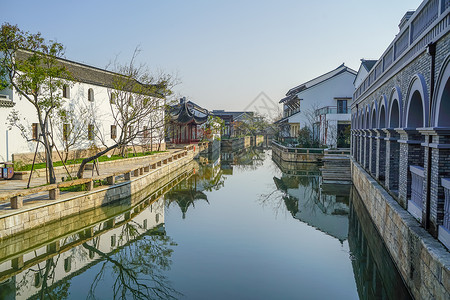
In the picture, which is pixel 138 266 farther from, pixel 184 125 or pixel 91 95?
pixel 184 125

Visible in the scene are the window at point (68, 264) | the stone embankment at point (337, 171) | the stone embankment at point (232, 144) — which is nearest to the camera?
the window at point (68, 264)

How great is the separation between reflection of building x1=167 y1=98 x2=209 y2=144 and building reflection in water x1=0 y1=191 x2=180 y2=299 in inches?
927

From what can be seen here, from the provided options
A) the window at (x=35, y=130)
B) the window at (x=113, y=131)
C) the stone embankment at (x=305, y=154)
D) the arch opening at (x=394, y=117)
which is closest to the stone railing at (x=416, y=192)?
the arch opening at (x=394, y=117)

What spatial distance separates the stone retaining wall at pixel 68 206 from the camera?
8945 mm

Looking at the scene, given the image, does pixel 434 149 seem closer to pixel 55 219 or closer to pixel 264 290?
pixel 264 290

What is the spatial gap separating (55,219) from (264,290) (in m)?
6.38

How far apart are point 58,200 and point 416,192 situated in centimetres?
887

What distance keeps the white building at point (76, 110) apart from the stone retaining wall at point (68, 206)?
436cm

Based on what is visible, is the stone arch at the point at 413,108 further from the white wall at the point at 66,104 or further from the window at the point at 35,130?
the window at the point at 35,130

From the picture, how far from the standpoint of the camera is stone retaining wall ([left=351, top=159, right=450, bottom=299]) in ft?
15.4

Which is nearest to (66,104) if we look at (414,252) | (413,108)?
(413,108)

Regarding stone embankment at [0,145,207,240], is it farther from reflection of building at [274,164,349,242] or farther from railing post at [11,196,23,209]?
reflection of building at [274,164,349,242]

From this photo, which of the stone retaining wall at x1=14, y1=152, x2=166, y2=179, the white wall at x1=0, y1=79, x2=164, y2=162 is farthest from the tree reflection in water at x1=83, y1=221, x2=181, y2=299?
the white wall at x1=0, y1=79, x2=164, y2=162

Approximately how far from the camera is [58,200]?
34.9 ft
